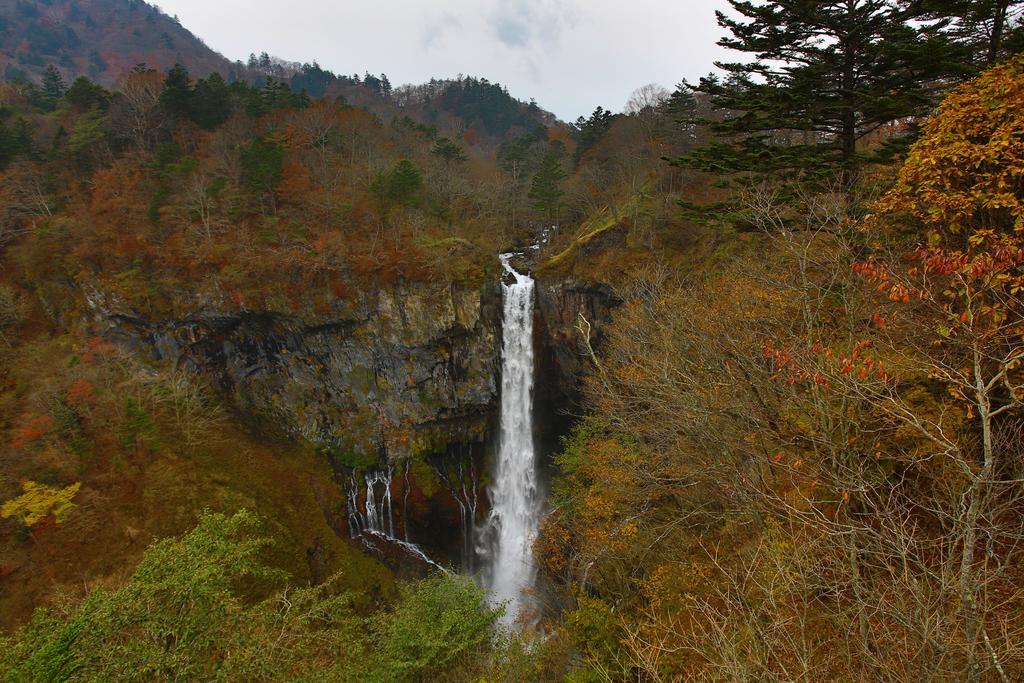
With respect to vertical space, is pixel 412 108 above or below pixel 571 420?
above

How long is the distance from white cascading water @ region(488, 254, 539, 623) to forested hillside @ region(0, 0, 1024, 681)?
37.9 inches

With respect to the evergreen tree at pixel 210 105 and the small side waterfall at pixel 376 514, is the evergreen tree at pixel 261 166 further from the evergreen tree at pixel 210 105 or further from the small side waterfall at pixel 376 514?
the small side waterfall at pixel 376 514

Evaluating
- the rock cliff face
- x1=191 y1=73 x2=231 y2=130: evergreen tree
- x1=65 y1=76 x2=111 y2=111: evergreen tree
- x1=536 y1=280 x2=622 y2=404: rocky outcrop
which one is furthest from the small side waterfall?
x1=65 y1=76 x2=111 y2=111: evergreen tree

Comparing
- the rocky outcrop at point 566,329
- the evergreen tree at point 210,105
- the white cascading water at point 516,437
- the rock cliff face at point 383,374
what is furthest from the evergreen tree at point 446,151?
the rocky outcrop at point 566,329

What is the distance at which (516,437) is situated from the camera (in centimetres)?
2642

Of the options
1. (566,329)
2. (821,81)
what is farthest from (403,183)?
(821,81)

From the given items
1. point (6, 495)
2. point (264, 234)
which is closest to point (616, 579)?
point (6, 495)

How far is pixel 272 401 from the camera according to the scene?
1003 inches

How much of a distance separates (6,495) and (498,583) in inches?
834

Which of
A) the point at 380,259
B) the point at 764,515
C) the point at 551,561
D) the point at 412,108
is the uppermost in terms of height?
the point at 412,108

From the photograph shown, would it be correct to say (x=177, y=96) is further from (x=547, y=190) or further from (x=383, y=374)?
(x=547, y=190)

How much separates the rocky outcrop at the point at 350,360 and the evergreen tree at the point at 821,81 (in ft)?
56.1

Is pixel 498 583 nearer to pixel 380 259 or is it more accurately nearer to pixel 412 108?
pixel 380 259

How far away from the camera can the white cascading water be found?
83.3 ft
